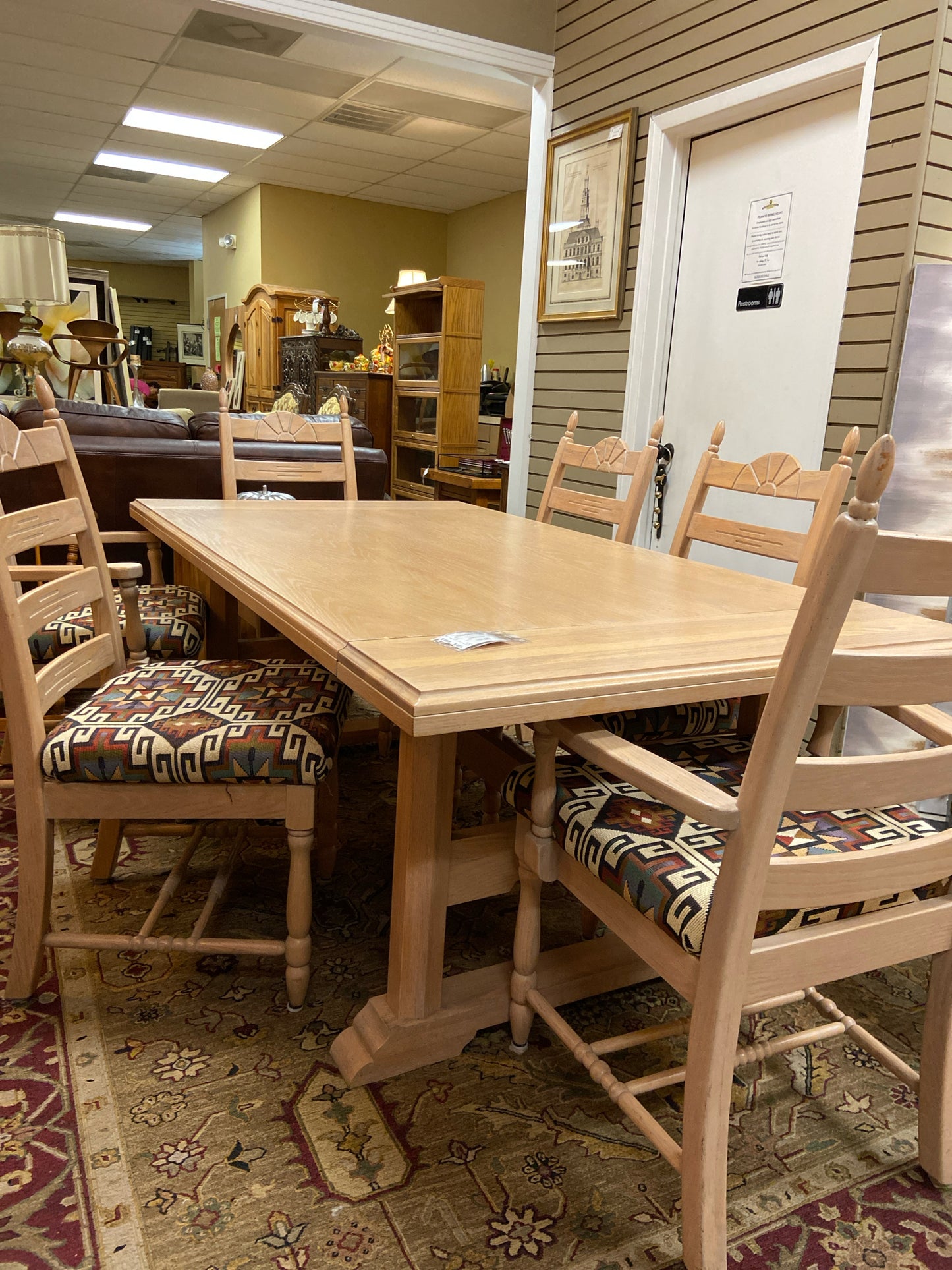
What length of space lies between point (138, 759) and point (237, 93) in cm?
546

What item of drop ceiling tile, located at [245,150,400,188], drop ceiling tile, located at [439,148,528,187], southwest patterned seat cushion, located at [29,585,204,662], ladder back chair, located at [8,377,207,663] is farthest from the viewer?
drop ceiling tile, located at [245,150,400,188]

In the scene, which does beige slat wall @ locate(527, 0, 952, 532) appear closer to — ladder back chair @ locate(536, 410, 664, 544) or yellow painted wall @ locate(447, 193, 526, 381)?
ladder back chair @ locate(536, 410, 664, 544)

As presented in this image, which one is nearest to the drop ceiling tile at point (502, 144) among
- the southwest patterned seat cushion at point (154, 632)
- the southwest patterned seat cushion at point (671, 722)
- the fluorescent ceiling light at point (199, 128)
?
the fluorescent ceiling light at point (199, 128)

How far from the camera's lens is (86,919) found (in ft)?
5.75

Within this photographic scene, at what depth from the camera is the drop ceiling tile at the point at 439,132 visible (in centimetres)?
573

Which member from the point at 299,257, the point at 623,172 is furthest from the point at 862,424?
the point at 299,257

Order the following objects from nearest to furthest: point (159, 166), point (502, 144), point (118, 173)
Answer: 1. point (502, 144)
2. point (159, 166)
3. point (118, 173)

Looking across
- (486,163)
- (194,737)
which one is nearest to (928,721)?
(194,737)

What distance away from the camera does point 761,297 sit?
10.1ft

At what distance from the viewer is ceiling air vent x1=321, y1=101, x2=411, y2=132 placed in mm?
5527

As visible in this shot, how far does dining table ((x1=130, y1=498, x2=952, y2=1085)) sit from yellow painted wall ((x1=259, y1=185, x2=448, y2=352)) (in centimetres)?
681

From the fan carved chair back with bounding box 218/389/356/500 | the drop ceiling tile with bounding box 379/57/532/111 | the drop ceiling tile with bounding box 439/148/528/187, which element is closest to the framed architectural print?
the drop ceiling tile with bounding box 379/57/532/111

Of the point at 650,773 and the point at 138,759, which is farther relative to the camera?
the point at 138,759

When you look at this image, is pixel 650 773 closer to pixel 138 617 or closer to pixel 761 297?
pixel 138 617
